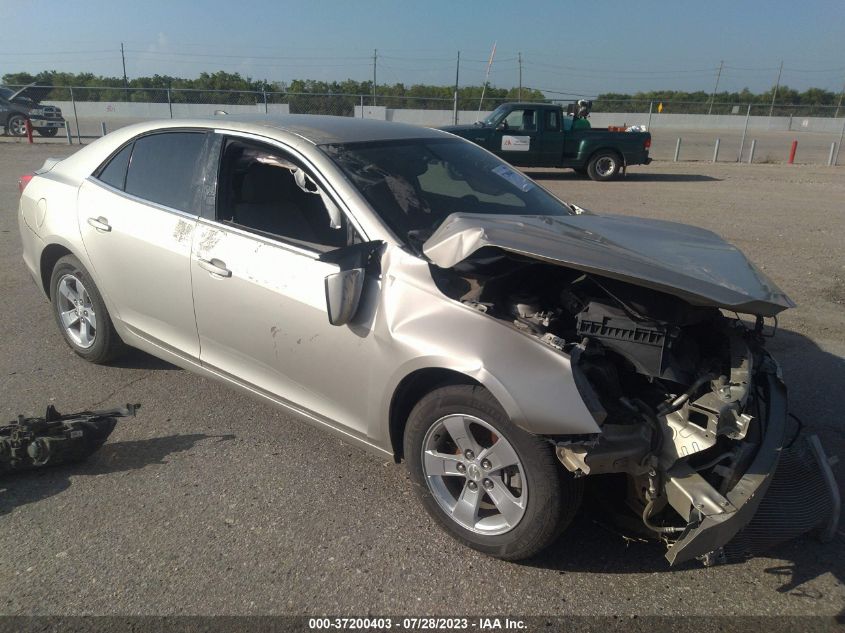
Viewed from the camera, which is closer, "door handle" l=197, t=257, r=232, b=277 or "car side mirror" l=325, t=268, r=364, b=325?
"car side mirror" l=325, t=268, r=364, b=325

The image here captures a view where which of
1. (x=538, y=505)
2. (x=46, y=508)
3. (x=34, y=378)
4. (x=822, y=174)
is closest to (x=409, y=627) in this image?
(x=538, y=505)

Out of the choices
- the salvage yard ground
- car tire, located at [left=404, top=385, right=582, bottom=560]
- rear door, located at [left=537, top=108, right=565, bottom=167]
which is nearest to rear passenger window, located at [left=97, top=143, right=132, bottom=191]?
the salvage yard ground

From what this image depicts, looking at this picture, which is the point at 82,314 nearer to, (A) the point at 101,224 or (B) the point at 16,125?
(A) the point at 101,224

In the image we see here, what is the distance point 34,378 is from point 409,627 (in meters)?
3.35

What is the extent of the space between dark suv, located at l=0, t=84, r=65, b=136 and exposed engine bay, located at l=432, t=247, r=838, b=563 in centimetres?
2681

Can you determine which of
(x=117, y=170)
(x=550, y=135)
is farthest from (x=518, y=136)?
(x=117, y=170)

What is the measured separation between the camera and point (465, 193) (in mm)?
3871

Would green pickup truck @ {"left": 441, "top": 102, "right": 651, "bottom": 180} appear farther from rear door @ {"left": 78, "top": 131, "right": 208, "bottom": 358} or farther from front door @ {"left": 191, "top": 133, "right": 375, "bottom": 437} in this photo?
front door @ {"left": 191, "top": 133, "right": 375, "bottom": 437}

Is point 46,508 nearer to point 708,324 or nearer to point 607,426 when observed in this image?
point 607,426

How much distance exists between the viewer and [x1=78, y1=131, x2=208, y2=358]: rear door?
3740mm

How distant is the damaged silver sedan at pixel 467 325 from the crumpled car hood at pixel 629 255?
A: 0.04 ft

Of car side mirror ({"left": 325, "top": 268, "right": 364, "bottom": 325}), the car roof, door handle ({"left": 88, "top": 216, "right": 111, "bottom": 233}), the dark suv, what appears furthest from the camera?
the dark suv

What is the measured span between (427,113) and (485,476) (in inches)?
1360

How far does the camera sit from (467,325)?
2.70 metres
